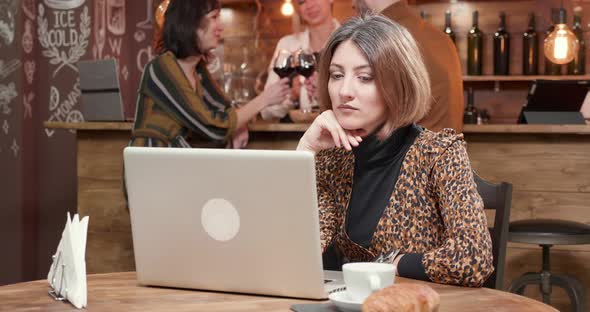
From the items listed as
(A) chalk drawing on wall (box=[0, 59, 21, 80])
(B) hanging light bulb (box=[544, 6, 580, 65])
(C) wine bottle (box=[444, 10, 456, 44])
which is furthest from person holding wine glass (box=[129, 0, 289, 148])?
(C) wine bottle (box=[444, 10, 456, 44])

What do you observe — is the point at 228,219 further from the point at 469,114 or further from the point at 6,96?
the point at 469,114

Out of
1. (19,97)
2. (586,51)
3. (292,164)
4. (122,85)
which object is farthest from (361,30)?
(586,51)

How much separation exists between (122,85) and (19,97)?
77 centimetres

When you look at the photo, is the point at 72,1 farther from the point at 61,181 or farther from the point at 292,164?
the point at 292,164

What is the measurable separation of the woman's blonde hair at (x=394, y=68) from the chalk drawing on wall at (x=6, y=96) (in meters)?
3.13

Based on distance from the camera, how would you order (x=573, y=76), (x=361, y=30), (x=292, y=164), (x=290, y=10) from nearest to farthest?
1. (x=292, y=164)
2. (x=361, y=30)
3. (x=573, y=76)
4. (x=290, y=10)

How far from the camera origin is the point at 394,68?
1.83 metres

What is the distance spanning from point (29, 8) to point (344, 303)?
392cm

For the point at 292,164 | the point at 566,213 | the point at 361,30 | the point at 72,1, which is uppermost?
the point at 72,1

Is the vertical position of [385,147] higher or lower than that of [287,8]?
lower

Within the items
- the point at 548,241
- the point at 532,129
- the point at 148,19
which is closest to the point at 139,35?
the point at 148,19

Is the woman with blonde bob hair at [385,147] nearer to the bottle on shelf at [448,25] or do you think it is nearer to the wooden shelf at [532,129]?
the wooden shelf at [532,129]

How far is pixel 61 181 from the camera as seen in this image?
5.01 m

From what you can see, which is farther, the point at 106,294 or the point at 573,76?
the point at 573,76
